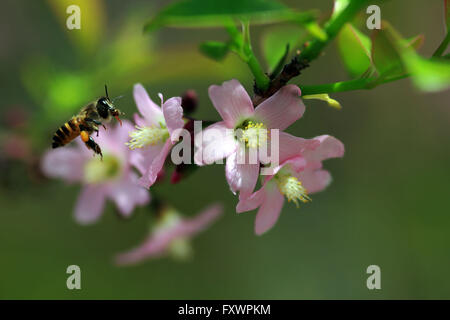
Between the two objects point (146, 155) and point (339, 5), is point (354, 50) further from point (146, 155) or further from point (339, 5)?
point (146, 155)

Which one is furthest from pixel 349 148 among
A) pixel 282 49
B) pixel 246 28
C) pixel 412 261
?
pixel 246 28

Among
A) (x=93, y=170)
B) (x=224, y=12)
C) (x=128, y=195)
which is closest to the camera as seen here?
(x=224, y=12)

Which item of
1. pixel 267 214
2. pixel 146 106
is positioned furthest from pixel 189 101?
pixel 267 214

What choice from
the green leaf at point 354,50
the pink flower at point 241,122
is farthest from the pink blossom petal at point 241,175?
the green leaf at point 354,50

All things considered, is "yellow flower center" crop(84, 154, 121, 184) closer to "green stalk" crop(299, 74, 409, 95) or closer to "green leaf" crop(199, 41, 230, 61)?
"green leaf" crop(199, 41, 230, 61)

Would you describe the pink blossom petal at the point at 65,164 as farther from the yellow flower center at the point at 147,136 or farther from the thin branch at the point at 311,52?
the thin branch at the point at 311,52

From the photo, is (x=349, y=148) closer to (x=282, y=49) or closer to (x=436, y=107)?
(x=436, y=107)
